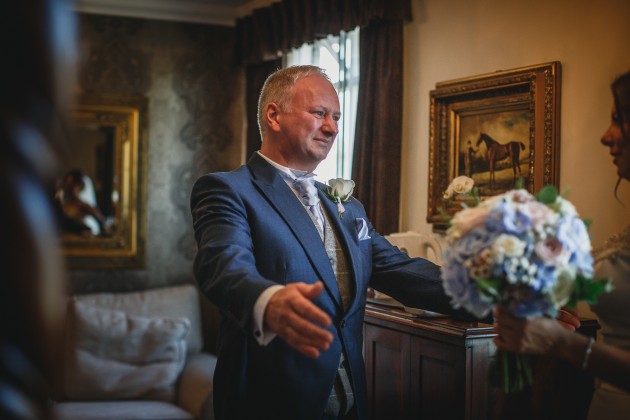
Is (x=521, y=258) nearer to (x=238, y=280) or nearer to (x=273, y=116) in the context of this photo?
(x=238, y=280)

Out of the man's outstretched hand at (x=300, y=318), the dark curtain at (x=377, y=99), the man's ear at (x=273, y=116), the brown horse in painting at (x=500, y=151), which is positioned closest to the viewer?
the man's outstretched hand at (x=300, y=318)

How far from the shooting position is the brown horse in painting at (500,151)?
3621mm

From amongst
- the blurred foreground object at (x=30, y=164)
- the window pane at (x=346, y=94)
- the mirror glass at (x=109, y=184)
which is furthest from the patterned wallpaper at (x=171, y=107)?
the blurred foreground object at (x=30, y=164)

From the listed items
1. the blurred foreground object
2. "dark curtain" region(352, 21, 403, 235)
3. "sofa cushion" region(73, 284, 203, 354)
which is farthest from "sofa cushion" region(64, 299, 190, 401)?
the blurred foreground object

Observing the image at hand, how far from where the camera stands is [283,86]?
2525 mm

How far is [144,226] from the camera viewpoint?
19.3 feet

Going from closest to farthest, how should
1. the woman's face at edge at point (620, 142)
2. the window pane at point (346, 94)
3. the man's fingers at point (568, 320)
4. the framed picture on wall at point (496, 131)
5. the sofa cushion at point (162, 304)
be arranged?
the woman's face at edge at point (620, 142) < the man's fingers at point (568, 320) < the framed picture on wall at point (496, 131) < the window pane at point (346, 94) < the sofa cushion at point (162, 304)

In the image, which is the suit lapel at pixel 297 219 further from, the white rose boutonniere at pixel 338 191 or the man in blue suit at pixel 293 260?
the white rose boutonniere at pixel 338 191

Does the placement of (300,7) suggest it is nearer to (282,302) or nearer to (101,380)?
(101,380)

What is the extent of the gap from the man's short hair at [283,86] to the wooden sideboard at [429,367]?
3.83 ft

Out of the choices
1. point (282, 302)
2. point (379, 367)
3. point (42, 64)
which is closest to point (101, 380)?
point (379, 367)

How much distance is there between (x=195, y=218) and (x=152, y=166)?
3910 mm

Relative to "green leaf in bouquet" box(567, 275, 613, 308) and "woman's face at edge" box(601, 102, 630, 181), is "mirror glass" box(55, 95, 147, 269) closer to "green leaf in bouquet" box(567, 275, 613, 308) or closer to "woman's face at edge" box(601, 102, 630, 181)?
"woman's face at edge" box(601, 102, 630, 181)

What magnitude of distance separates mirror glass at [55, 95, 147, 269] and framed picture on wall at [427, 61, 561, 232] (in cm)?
271
